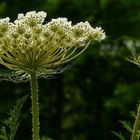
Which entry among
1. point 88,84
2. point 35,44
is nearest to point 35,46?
point 35,44

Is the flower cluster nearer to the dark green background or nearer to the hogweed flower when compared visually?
the hogweed flower

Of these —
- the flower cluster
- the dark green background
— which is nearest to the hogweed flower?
the flower cluster

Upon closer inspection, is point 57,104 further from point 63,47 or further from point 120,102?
point 63,47

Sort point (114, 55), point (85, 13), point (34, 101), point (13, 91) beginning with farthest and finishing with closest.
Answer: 1. point (114, 55)
2. point (13, 91)
3. point (85, 13)
4. point (34, 101)

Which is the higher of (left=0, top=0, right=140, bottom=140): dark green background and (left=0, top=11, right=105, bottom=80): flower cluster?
(left=0, top=0, right=140, bottom=140): dark green background

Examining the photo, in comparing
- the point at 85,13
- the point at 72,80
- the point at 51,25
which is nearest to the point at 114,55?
the point at 72,80

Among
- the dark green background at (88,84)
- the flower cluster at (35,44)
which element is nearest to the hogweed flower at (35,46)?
the flower cluster at (35,44)
